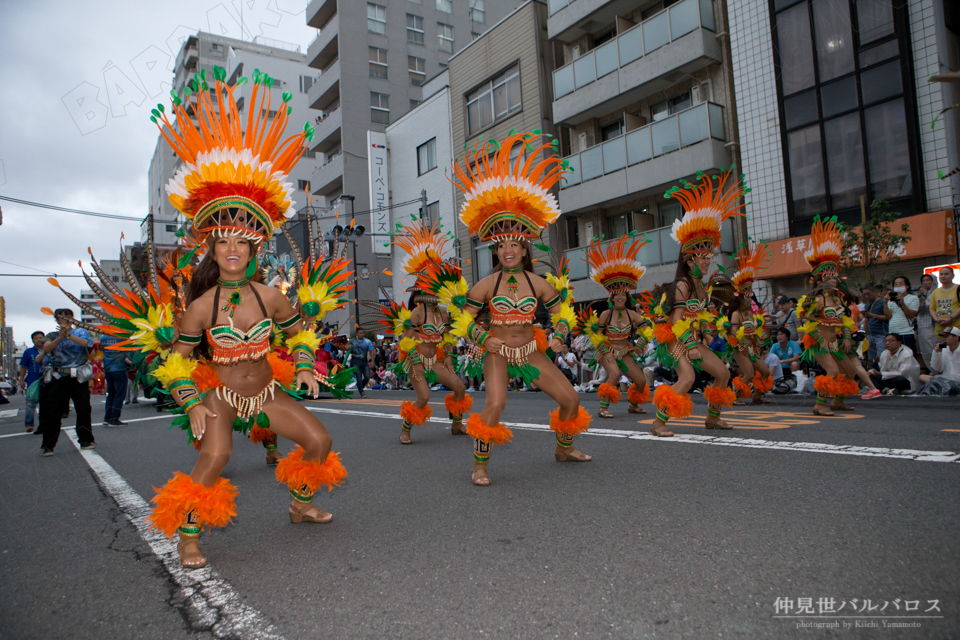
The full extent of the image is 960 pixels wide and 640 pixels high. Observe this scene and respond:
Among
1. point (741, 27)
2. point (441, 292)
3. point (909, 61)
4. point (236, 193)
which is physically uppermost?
point (741, 27)

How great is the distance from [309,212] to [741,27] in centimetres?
1661

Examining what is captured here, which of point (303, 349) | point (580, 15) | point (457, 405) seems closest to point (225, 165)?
point (303, 349)

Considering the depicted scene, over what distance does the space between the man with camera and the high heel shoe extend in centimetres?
589

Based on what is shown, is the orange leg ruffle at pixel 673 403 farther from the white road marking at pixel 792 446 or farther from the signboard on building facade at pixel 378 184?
the signboard on building facade at pixel 378 184

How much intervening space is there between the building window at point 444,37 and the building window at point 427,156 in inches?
531

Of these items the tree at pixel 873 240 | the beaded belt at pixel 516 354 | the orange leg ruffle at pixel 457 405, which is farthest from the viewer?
the tree at pixel 873 240

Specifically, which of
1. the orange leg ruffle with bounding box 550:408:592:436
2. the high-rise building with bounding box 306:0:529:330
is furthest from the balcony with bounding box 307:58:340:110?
the orange leg ruffle with bounding box 550:408:592:436

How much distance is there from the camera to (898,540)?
2.96 m

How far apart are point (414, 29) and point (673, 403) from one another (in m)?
36.8

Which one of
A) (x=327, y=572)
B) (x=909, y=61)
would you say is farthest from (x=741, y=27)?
(x=327, y=572)

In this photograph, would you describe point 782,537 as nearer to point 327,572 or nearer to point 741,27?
point 327,572

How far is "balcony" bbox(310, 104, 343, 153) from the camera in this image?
114 feet

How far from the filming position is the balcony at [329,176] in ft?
114

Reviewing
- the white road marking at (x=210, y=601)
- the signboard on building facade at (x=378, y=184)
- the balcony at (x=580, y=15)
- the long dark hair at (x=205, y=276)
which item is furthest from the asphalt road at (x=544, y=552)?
the signboard on building facade at (x=378, y=184)
